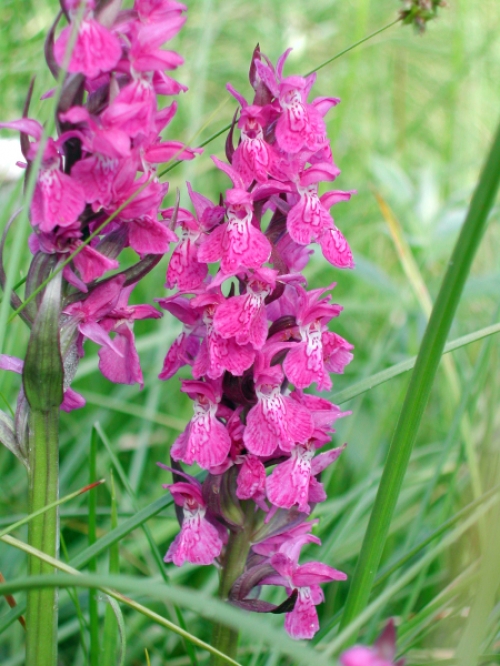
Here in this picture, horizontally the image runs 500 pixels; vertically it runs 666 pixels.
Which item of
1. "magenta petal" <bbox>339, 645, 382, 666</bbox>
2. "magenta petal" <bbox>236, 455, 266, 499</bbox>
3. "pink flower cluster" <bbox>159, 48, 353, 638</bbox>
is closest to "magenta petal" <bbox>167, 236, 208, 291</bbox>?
"pink flower cluster" <bbox>159, 48, 353, 638</bbox>

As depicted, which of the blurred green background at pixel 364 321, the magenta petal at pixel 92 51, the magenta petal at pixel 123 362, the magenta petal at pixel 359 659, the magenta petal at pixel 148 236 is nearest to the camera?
the magenta petal at pixel 359 659

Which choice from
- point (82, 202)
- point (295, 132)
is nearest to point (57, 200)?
point (82, 202)

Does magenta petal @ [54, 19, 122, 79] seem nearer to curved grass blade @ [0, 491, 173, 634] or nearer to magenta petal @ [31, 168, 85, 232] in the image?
magenta petal @ [31, 168, 85, 232]

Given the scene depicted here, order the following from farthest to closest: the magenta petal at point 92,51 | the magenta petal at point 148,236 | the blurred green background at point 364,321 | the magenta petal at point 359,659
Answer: the blurred green background at point 364,321 → the magenta petal at point 148,236 → the magenta petal at point 92,51 → the magenta petal at point 359,659

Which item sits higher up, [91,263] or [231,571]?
[91,263]

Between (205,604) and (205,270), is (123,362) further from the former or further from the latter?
(205,604)

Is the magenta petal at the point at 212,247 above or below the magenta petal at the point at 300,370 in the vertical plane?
above

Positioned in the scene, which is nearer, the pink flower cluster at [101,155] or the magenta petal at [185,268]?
the pink flower cluster at [101,155]

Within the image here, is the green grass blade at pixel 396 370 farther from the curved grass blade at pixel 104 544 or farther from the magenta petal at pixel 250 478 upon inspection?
the curved grass blade at pixel 104 544

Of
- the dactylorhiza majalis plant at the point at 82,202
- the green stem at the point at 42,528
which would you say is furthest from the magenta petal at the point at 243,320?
the green stem at the point at 42,528
